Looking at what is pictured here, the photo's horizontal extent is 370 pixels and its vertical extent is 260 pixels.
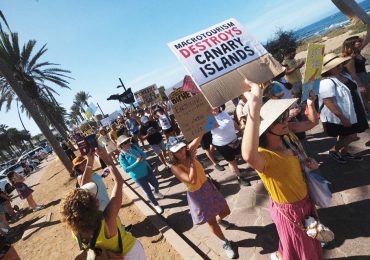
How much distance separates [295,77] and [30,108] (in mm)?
10563

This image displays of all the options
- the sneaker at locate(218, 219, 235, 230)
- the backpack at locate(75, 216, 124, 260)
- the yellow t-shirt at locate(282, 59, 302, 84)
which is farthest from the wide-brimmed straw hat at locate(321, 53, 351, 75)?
the backpack at locate(75, 216, 124, 260)

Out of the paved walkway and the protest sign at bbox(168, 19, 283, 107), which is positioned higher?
the protest sign at bbox(168, 19, 283, 107)

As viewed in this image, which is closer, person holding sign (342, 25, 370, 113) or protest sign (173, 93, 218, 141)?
protest sign (173, 93, 218, 141)

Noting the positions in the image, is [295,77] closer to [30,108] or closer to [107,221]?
[107,221]

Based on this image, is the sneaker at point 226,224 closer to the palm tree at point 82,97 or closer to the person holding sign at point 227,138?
the person holding sign at point 227,138

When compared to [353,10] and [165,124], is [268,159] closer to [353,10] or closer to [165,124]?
[353,10]

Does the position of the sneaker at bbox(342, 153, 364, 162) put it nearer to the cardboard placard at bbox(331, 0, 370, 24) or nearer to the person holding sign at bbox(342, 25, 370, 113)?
the person holding sign at bbox(342, 25, 370, 113)

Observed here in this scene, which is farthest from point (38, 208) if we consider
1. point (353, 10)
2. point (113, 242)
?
point (353, 10)

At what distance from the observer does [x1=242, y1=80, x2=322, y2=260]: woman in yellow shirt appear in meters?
2.61

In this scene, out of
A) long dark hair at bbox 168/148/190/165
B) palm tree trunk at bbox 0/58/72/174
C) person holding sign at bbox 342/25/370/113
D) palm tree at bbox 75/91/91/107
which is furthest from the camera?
palm tree at bbox 75/91/91/107

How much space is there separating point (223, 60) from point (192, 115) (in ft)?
2.77

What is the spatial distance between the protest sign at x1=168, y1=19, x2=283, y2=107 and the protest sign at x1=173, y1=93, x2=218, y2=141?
2.22 ft

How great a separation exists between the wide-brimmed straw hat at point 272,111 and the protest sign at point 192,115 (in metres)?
1.00

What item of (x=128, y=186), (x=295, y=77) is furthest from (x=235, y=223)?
(x=128, y=186)
